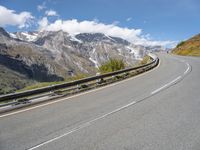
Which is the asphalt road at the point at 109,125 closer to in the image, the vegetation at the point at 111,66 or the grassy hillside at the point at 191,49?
the vegetation at the point at 111,66

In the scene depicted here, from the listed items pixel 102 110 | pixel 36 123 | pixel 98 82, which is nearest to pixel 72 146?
pixel 36 123

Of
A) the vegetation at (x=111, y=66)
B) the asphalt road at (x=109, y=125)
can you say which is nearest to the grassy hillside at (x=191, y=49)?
the vegetation at (x=111, y=66)

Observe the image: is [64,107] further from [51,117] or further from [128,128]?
Result: [128,128]

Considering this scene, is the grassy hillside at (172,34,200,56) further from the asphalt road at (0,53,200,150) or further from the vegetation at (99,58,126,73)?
the asphalt road at (0,53,200,150)

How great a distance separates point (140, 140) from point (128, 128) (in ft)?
3.01

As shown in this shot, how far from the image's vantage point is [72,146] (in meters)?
5.39

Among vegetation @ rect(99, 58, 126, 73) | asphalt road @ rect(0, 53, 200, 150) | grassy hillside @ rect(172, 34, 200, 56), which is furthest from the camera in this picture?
grassy hillside @ rect(172, 34, 200, 56)

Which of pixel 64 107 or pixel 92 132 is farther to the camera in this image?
pixel 64 107

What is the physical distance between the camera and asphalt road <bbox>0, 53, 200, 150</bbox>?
548 cm

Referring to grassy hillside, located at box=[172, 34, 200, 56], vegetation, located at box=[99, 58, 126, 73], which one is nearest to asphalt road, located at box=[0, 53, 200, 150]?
vegetation, located at box=[99, 58, 126, 73]

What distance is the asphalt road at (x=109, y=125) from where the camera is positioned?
5477mm

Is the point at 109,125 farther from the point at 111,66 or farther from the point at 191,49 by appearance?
the point at 191,49

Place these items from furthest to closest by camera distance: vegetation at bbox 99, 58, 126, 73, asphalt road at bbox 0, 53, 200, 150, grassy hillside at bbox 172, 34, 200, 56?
grassy hillside at bbox 172, 34, 200, 56 < vegetation at bbox 99, 58, 126, 73 < asphalt road at bbox 0, 53, 200, 150

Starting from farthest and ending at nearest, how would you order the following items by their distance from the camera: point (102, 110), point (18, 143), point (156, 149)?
point (102, 110), point (18, 143), point (156, 149)
